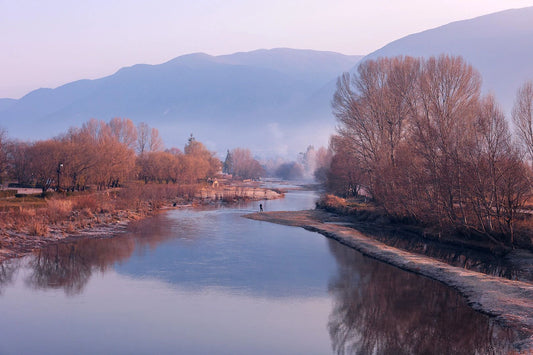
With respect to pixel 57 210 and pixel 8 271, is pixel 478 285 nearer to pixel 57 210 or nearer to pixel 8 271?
pixel 8 271

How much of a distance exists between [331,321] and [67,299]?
9.80m

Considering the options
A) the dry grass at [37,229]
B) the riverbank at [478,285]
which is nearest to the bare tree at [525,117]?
the riverbank at [478,285]

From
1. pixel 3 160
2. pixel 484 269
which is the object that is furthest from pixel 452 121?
pixel 3 160

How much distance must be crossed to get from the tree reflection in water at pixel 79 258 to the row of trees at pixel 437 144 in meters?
18.3

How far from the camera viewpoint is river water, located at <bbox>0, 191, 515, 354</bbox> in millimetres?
13586

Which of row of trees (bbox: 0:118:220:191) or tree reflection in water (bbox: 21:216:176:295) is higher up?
row of trees (bbox: 0:118:220:191)

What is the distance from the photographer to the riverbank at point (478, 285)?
1512 cm

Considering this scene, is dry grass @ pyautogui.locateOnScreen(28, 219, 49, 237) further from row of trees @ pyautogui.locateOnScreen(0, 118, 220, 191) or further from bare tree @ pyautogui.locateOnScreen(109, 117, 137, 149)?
bare tree @ pyautogui.locateOnScreen(109, 117, 137, 149)

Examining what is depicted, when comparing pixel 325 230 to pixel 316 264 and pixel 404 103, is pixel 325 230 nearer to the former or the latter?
pixel 316 264

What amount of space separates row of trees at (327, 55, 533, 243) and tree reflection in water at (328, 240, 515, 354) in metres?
8.51

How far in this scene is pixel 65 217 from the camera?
35.2 m

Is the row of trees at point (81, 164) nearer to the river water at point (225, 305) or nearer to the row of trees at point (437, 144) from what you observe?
the river water at point (225, 305)

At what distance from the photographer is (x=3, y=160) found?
167 ft

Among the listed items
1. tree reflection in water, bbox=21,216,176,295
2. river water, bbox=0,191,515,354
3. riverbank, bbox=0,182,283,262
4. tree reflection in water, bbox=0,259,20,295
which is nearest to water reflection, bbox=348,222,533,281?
river water, bbox=0,191,515,354
